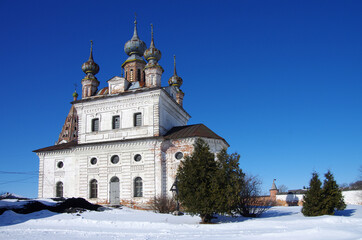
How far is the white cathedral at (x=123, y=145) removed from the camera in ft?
84.0

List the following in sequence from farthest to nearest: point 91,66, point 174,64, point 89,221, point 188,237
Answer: point 174,64 → point 91,66 → point 89,221 → point 188,237

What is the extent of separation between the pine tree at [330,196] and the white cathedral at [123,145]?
27.9 feet

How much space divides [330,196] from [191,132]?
423 inches

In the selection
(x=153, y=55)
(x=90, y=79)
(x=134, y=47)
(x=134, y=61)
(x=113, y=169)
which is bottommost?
(x=113, y=169)

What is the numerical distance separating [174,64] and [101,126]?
12146 millimetres

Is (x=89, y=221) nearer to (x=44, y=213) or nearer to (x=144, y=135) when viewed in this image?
(x=44, y=213)

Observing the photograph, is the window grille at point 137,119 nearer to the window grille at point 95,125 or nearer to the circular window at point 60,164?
the window grille at point 95,125

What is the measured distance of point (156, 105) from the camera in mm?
26625

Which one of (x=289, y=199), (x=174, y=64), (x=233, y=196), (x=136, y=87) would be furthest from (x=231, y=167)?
(x=289, y=199)

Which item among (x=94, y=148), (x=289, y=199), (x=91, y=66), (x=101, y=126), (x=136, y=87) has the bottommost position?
(x=289, y=199)

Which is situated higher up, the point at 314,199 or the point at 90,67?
the point at 90,67

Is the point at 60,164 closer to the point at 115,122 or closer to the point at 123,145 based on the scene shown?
the point at 115,122

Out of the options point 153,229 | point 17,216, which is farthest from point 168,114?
point 153,229

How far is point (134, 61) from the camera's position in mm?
31266
